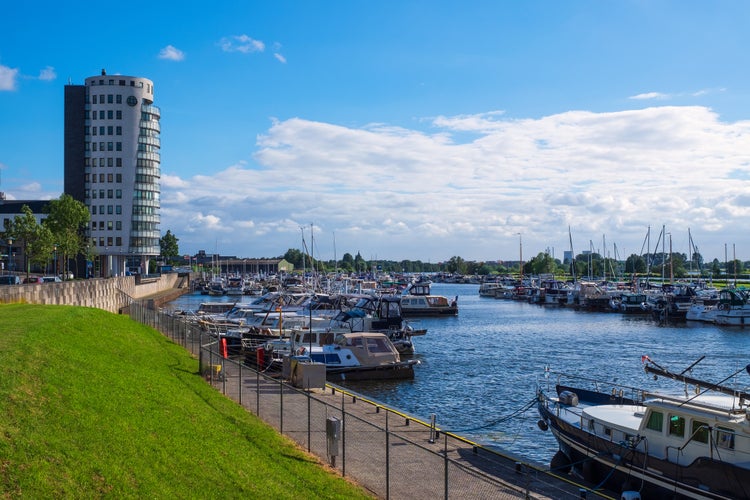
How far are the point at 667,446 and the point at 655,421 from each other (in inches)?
31.9

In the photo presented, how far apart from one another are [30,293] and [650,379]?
4288 centimetres

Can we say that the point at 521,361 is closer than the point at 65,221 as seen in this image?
Yes

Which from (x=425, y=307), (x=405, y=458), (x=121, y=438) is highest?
(x=121, y=438)

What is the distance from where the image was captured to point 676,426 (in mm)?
20953

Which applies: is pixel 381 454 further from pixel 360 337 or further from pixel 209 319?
pixel 209 319

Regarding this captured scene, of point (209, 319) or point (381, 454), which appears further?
point (209, 319)

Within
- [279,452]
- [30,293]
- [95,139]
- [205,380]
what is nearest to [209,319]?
[30,293]

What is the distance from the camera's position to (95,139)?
135m

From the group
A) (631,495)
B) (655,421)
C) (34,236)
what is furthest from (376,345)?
(34,236)

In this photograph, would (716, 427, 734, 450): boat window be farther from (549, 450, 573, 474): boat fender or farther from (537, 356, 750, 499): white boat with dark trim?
(549, 450, 573, 474): boat fender

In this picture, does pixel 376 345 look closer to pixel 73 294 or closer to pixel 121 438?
pixel 73 294

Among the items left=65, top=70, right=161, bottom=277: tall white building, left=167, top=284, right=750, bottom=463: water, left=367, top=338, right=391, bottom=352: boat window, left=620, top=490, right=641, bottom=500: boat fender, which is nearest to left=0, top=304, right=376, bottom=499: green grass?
left=620, top=490, right=641, bottom=500: boat fender

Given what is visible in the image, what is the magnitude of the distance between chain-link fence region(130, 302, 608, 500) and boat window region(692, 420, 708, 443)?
371 centimetres

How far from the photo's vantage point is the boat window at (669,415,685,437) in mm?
20797
